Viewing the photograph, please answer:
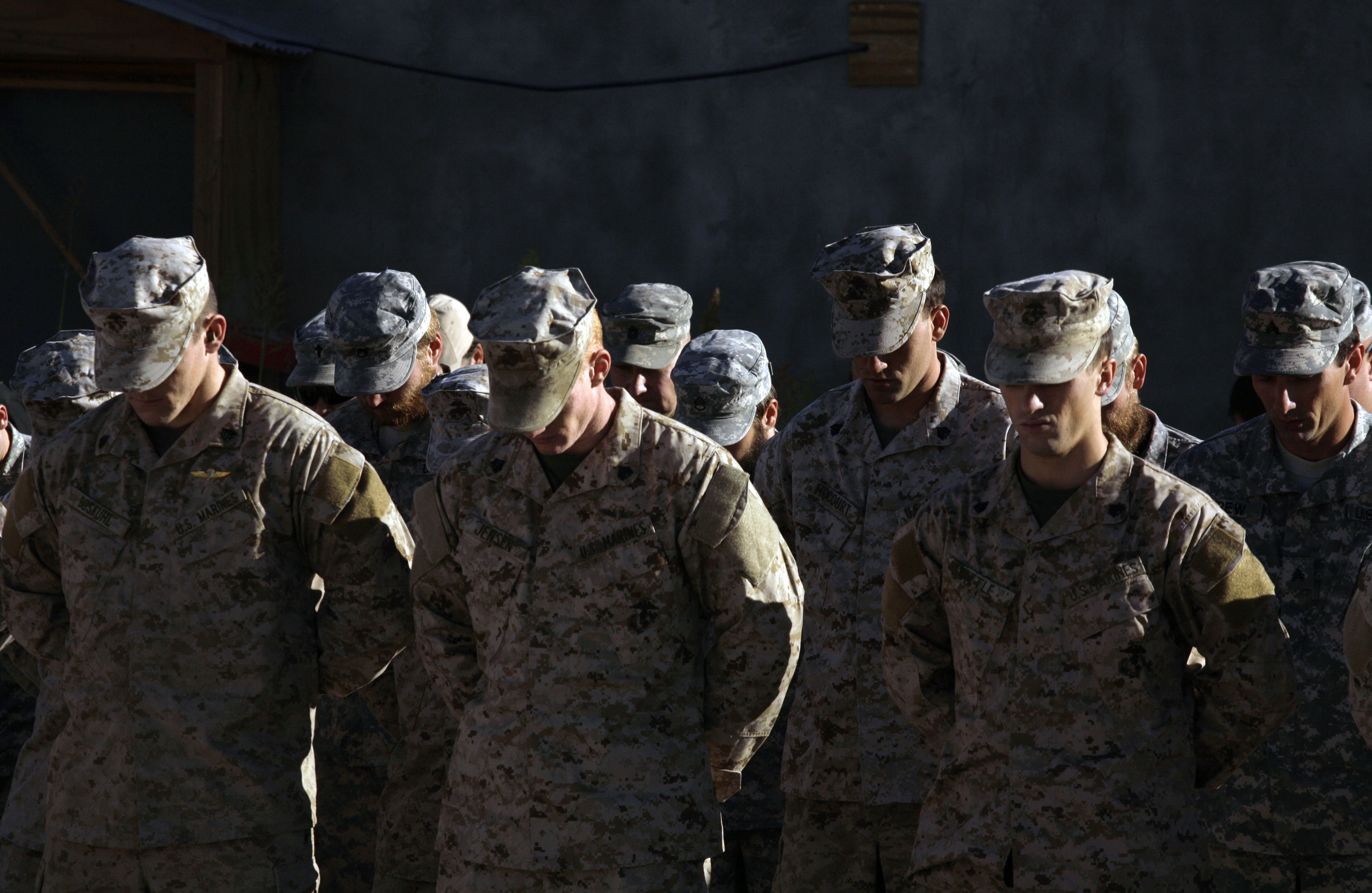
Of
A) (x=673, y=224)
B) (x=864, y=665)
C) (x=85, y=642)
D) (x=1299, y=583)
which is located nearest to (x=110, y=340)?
(x=85, y=642)

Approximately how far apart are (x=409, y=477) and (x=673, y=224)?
17.4ft

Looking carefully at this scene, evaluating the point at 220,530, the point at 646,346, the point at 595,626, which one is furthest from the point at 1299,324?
the point at 220,530

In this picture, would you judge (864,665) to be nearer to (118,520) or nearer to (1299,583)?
(1299,583)

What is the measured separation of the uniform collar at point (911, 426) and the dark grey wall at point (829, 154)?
5.52 m

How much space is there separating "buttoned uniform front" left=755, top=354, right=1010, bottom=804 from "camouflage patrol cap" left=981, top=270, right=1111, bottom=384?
2.77 feet

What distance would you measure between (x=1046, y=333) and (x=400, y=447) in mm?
2487

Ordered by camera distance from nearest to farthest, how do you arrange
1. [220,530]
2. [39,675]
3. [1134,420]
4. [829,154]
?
[220,530], [1134,420], [39,675], [829,154]

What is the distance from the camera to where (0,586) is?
13.3ft

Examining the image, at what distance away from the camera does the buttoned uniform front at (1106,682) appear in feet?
10.8

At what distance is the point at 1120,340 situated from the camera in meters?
4.32

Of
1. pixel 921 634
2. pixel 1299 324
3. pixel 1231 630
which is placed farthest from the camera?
pixel 1299 324

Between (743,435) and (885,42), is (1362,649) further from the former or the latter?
(885,42)

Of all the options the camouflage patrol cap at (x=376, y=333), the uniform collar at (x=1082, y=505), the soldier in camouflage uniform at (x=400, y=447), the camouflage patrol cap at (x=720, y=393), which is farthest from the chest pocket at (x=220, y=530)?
the camouflage patrol cap at (x=720, y=393)

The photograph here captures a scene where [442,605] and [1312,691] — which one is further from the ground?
[442,605]
